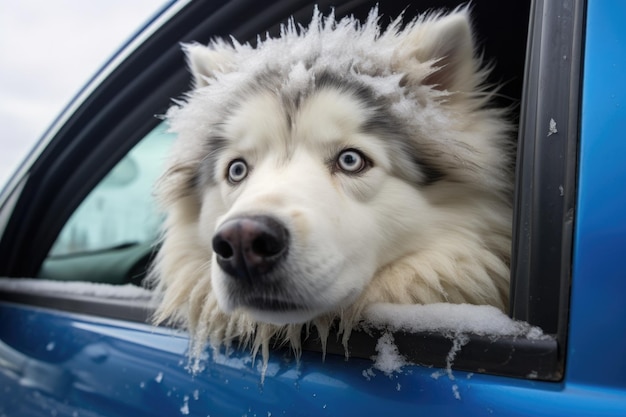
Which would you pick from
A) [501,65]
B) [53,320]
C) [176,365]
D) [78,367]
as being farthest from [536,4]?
[53,320]

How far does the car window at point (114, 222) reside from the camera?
11.3 feet

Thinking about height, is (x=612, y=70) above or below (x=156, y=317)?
above

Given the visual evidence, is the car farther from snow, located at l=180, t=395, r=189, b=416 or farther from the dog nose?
the dog nose

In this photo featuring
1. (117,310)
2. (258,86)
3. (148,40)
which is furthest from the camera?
(148,40)

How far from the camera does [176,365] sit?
5.76ft

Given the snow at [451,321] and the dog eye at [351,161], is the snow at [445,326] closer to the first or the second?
the snow at [451,321]

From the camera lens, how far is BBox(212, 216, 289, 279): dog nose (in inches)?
53.6

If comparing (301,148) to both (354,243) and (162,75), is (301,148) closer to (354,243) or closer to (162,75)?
(354,243)

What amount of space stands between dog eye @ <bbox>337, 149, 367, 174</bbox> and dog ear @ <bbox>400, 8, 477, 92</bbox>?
339 mm

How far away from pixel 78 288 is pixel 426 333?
1.92 metres

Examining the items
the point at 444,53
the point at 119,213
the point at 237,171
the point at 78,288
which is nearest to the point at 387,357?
the point at 237,171

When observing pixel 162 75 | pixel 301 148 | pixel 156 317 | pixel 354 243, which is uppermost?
pixel 162 75

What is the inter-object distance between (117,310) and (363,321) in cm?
125

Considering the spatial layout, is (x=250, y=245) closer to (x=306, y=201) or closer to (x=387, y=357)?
(x=306, y=201)
